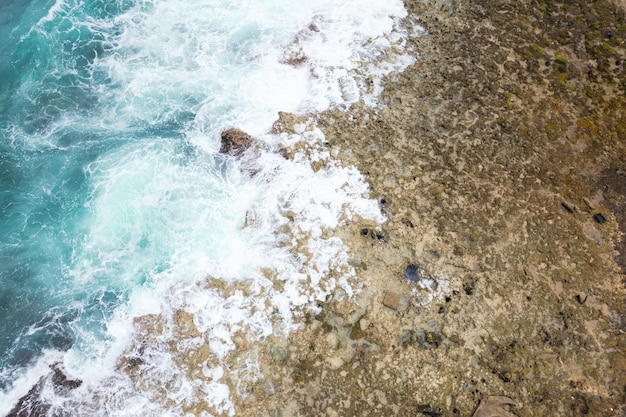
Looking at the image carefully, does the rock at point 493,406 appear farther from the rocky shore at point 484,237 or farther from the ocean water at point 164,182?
the ocean water at point 164,182

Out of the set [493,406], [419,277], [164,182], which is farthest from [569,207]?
[164,182]

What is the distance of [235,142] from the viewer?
16.1 meters

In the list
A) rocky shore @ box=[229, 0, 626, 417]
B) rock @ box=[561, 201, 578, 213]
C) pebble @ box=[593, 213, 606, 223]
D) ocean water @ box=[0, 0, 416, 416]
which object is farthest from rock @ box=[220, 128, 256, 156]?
pebble @ box=[593, 213, 606, 223]

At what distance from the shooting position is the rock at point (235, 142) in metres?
16.1

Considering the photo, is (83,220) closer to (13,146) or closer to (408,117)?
(13,146)

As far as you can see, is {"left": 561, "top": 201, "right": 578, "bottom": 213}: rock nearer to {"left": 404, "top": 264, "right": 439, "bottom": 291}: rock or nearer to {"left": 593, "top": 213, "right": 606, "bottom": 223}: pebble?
{"left": 593, "top": 213, "right": 606, "bottom": 223}: pebble

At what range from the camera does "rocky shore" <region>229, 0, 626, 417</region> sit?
11898 mm

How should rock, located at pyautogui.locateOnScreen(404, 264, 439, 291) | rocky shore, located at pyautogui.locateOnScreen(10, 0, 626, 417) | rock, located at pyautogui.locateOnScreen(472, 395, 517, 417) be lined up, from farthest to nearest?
1. rock, located at pyautogui.locateOnScreen(404, 264, 439, 291)
2. rocky shore, located at pyautogui.locateOnScreen(10, 0, 626, 417)
3. rock, located at pyautogui.locateOnScreen(472, 395, 517, 417)

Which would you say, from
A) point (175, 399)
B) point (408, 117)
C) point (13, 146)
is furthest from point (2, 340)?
point (408, 117)

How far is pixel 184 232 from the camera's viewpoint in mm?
14703

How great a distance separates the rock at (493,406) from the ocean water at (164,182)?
4525 mm

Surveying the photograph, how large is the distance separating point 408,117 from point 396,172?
2.58 metres

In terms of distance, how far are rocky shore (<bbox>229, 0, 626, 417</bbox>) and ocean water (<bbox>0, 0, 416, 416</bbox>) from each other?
104 centimetres

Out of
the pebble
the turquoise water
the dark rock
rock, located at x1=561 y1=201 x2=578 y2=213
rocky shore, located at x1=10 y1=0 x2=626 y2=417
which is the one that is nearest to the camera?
the dark rock
